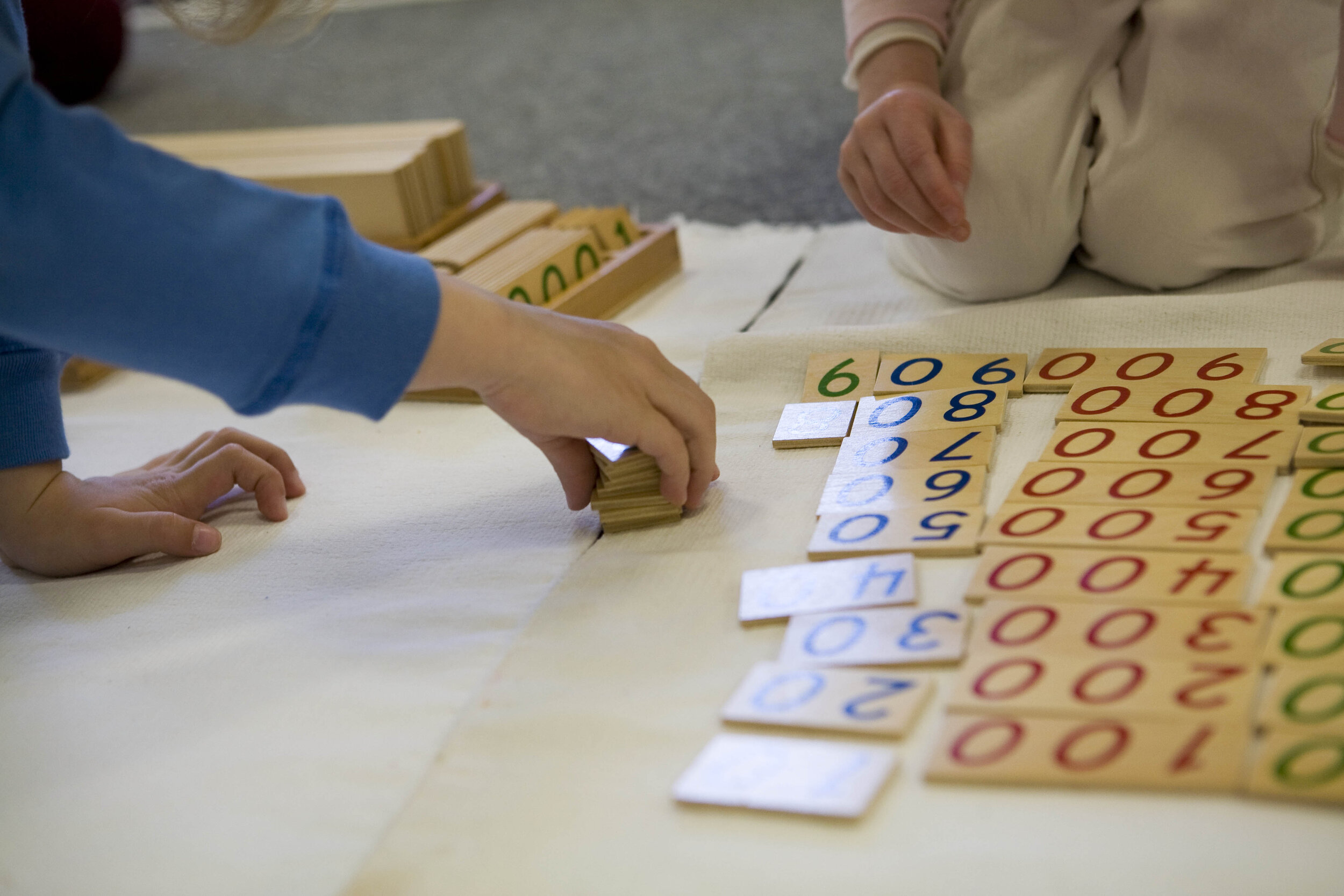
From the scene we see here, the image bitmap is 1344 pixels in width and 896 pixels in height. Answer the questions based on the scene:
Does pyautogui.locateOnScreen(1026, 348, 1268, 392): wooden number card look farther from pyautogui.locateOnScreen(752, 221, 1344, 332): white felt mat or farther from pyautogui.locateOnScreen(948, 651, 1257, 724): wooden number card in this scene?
pyautogui.locateOnScreen(948, 651, 1257, 724): wooden number card

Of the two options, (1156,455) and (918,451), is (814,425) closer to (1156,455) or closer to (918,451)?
(918,451)

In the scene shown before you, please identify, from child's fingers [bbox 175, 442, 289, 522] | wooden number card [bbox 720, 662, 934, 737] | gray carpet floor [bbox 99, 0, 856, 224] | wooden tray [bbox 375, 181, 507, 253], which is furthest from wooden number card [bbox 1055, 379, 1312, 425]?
wooden tray [bbox 375, 181, 507, 253]

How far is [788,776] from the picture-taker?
572 millimetres

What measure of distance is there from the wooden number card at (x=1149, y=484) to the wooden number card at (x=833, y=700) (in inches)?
7.7

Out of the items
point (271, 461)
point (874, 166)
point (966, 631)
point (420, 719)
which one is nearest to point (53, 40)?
point (271, 461)

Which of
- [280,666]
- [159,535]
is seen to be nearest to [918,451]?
[280,666]

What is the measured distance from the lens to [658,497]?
0.81 m

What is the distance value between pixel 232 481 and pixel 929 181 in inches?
24.8

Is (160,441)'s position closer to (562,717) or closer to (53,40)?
(562,717)

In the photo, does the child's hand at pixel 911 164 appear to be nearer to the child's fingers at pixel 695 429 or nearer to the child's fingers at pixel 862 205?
the child's fingers at pixel 862 205

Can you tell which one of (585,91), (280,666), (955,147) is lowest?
(280,666)

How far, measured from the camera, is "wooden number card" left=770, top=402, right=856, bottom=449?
90 cm

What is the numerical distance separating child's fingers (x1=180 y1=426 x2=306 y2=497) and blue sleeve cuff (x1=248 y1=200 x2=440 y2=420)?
32 cm

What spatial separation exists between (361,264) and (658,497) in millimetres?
268
